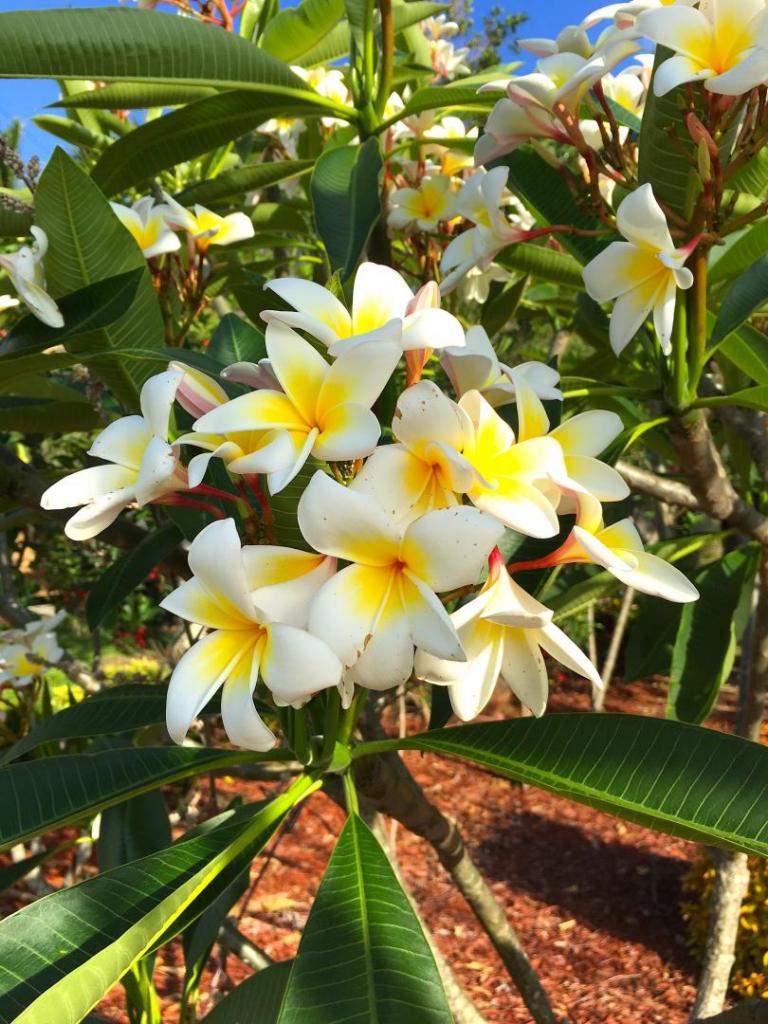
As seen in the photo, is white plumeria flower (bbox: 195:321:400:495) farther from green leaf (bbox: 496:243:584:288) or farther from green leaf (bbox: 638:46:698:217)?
green leaf (bbox: 496:243:584:288)

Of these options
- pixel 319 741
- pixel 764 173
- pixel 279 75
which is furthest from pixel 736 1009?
pixel 279 75

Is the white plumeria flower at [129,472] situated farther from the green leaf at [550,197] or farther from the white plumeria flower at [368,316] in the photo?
the green leaf at [550,197]

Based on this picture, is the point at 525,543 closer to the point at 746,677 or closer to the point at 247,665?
the point at 247,665

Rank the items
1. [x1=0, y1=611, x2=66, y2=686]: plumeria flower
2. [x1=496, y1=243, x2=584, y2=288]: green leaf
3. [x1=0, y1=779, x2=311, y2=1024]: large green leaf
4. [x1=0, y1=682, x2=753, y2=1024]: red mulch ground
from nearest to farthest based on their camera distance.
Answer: [x1=0, y1=779, x2=311, y2=1024]: large green leaf, [x1=496, y1=243, x2=584, y2=288]: green leaf, [x1=0, y1=611, x2=66, y2=686]: plumeria flower, [x1=0, y1=682, x2=753, y2=1024]: red mulch ground

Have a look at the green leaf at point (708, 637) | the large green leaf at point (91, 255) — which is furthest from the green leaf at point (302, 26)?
the green leaf at point (708, 637)

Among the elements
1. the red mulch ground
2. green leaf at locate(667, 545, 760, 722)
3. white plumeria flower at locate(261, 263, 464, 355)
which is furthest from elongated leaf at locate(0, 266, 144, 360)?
the red mulch ground

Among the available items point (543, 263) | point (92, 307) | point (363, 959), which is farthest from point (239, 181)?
point (363, 959)
